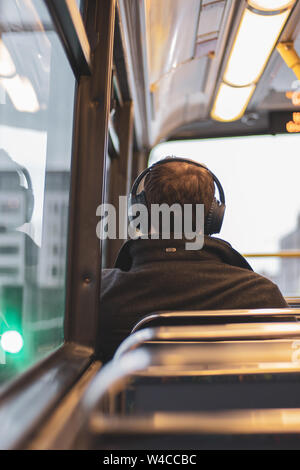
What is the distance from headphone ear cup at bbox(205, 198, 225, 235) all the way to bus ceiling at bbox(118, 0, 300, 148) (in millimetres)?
1099

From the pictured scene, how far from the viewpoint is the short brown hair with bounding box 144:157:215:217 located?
129 cm

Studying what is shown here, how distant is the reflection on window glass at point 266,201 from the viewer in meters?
3.24

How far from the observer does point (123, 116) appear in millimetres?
2691

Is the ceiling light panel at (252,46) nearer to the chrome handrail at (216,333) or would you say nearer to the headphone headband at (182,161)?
the headphone headband at (182,161)

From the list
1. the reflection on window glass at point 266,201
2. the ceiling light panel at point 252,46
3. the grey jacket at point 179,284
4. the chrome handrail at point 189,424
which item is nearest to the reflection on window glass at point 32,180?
the grey jacket at point 179,284

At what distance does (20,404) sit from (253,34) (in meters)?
2.49

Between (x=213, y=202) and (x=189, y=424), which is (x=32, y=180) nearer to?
(x=213, y=202)

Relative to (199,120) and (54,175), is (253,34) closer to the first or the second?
(199,120)

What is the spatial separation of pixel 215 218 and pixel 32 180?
61cm

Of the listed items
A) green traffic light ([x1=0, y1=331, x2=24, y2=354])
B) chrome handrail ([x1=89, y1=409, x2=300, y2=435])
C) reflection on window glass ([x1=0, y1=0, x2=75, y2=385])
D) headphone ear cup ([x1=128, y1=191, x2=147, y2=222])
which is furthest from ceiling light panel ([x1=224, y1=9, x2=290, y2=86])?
chrome handrail ([x1=89, y1=409, x2=300, y2=435])

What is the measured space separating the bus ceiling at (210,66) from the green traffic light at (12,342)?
150 centimetres

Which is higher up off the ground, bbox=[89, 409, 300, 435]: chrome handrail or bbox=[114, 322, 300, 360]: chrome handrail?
bbox=[114, 322, 300, 360]: chrome handrail

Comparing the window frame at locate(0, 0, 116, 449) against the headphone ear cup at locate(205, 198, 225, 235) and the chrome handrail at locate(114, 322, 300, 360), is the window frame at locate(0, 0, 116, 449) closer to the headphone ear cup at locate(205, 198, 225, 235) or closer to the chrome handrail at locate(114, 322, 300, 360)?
the headphone ear cup at locate(205, 198, 225, 235)

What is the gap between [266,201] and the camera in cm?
334
